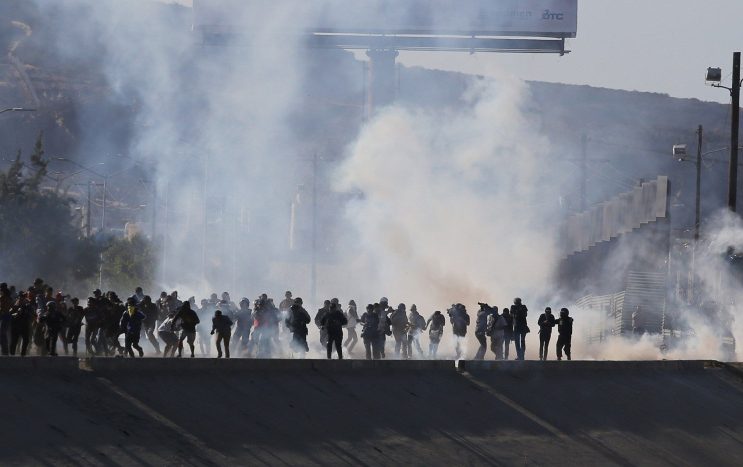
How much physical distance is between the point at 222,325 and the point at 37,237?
1173 inches

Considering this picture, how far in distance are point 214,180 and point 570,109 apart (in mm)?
97996

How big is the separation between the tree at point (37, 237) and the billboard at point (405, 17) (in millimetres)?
12405

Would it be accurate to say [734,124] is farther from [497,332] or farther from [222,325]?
[222,325]

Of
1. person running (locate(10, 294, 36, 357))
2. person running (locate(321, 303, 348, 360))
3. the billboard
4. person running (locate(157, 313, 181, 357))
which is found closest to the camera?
person running (locate(10, 294, 36, 357))

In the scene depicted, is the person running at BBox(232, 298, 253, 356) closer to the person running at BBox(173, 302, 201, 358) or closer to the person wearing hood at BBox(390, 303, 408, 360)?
the person wearing hood at BBox(390, 303, 408, 360)

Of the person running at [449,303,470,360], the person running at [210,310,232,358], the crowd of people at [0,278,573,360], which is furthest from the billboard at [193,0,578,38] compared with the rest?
the person running at [210,310,232,358]

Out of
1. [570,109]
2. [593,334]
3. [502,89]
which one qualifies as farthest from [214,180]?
[570,109]

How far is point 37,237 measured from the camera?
57094 mm

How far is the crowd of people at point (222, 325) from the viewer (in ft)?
88.9

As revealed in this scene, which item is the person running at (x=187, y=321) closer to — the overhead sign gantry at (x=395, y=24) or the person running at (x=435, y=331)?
the person running at (x=435, y=331)

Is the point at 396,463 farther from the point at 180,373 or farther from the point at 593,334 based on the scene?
the point at 593,334

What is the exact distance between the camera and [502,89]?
76.1 m

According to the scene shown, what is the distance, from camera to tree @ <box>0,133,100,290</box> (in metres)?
55.4

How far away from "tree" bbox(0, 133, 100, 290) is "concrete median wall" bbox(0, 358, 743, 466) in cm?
2982
